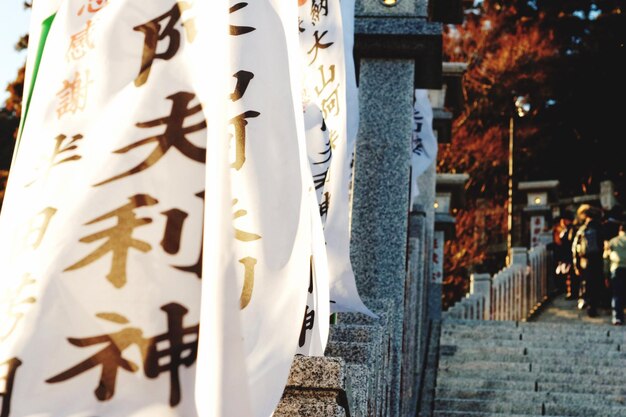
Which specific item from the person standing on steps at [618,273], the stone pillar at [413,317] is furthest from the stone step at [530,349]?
the person standing on steps at [618,273]

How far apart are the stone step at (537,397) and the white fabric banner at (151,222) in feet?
20.2

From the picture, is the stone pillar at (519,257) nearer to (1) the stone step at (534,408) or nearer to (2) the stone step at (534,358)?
(2) the stone step at (534,358)

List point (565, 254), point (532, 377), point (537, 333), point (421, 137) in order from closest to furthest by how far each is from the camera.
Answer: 1. point (532, 377)
2. point (421, 137)
3. point (537, 333)
4. point (565, 254)

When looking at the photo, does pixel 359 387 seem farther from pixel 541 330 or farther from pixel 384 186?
pixel 541 330

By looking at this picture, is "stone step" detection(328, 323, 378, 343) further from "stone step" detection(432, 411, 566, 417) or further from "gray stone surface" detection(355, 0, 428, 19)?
"stone step" detection(432, 411, 566, 417)

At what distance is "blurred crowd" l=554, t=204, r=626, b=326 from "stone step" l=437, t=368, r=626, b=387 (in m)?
3.04

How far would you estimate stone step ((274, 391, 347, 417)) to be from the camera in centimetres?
294

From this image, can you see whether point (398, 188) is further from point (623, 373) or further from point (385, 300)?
point (623, 373)

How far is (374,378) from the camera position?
4.21 meters

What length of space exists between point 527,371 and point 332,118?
5.13 m

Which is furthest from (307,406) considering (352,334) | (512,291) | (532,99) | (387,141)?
(532,99)

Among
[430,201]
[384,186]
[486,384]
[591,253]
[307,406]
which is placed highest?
[430,201]

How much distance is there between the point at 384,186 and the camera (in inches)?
234

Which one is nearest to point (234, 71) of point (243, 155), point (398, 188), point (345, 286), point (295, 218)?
point (243, 155)
